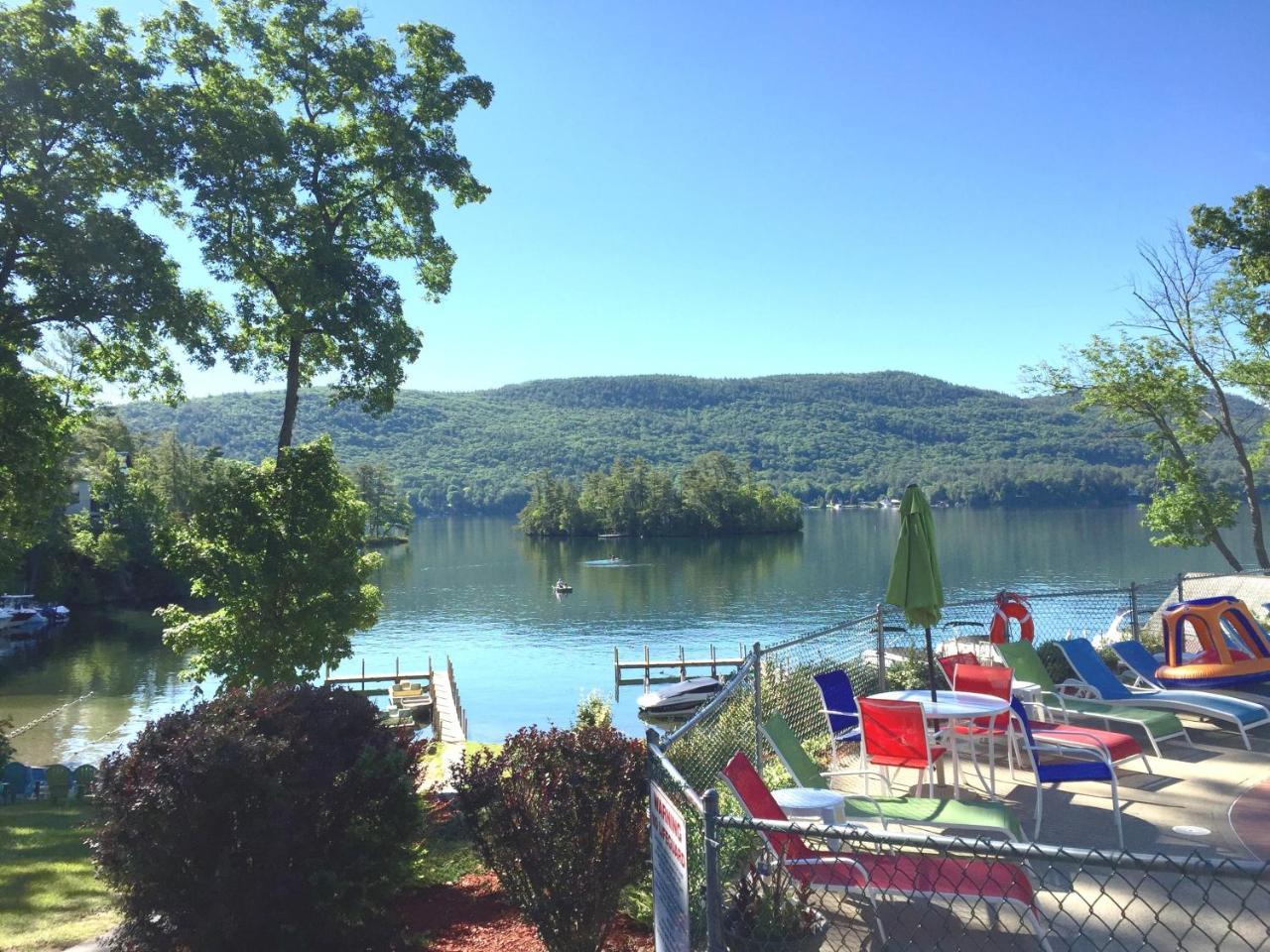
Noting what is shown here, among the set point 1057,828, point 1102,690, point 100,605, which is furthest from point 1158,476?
point 100,605

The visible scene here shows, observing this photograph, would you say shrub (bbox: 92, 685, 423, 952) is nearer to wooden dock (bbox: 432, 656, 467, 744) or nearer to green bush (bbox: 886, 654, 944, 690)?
green bush (bbox: 886, 654, 944, 690)

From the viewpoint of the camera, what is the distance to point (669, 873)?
3.67m

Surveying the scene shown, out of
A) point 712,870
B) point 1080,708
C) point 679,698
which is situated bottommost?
point 679,698

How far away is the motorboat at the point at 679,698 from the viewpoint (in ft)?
95.9

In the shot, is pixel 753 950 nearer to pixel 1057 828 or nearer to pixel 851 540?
pixel 1057 828

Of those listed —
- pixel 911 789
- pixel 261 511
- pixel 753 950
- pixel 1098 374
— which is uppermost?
pixel 1098 374

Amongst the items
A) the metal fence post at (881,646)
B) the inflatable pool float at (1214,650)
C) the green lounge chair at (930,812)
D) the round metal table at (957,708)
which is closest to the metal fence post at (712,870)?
the green lounge chair at (930,812)

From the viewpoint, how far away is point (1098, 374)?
23.6 m

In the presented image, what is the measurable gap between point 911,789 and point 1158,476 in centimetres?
2011

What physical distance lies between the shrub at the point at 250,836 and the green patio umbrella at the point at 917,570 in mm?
4632

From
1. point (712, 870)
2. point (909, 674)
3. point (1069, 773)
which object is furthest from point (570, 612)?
point (712, 870)

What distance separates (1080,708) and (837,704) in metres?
2.50

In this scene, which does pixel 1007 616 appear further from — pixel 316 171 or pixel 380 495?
pixel 380 495

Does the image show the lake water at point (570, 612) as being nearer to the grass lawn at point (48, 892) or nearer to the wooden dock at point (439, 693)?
the wooden dock at point (439, 693)
